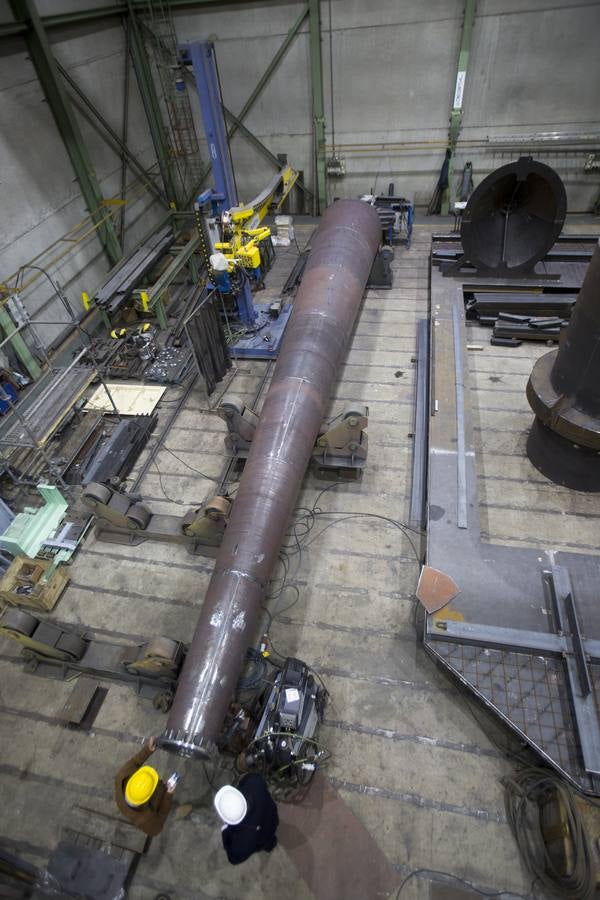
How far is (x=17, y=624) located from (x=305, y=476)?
11.1 feet

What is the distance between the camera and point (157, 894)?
347 cm

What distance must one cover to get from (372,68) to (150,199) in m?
5.97

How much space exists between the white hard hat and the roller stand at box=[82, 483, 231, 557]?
2.61m

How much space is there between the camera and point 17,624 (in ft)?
14.2

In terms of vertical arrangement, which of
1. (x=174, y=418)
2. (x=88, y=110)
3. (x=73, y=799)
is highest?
(x=88, y=110)

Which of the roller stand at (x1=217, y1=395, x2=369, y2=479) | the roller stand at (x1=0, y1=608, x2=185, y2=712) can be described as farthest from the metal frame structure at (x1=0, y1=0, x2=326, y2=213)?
the roller stand at (x1=0, y1=608, x2=185, y2=712)

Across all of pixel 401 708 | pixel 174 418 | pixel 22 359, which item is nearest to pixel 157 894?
pixel 401 708

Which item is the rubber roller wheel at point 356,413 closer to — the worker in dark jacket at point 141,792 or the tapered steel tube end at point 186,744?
the tapered steel tube end at point 186,744

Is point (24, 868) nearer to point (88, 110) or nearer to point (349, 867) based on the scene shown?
point (349, 867)

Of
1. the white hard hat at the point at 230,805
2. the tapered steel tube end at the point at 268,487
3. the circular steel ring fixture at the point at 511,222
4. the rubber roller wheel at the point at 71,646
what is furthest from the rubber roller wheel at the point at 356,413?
the circular steel ring fixture at the point at 511,222

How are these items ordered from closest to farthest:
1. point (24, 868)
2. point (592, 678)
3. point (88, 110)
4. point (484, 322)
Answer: point (24, 868), point (592, 678), point (484, 322), point (88, 110)

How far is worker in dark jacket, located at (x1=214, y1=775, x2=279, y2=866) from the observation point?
9.45 feet

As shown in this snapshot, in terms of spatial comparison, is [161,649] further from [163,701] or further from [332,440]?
[332,440]

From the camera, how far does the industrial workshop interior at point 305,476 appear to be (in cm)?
358
